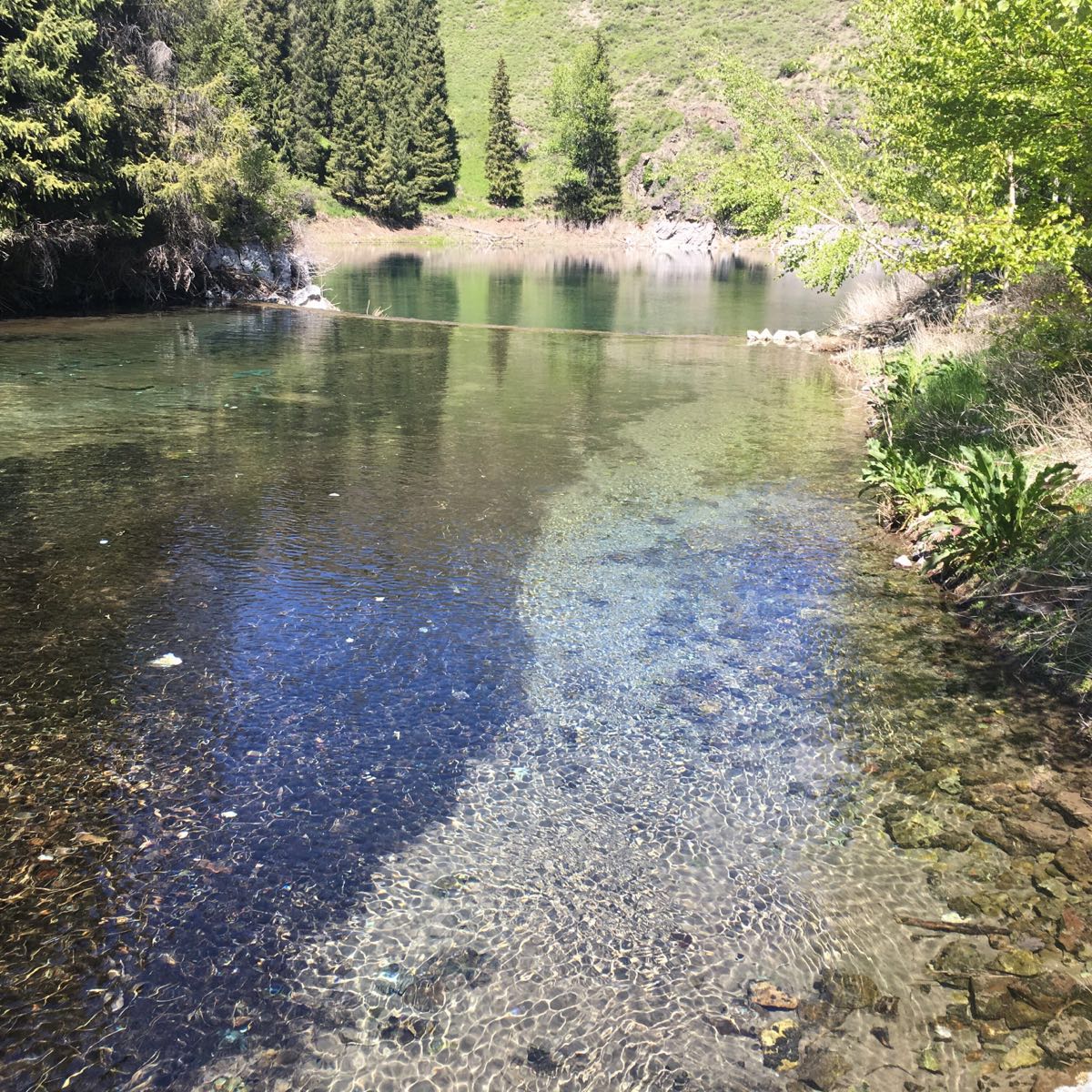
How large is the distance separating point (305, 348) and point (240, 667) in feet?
46.1

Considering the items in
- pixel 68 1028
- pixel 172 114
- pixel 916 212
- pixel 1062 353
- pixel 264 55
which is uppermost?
pixel 264 55

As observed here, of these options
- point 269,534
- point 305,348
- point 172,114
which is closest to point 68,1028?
point 269,534

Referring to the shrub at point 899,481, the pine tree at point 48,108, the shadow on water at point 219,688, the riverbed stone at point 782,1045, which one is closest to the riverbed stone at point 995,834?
the riverbed stone at point 782,1045

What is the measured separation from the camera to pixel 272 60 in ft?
218

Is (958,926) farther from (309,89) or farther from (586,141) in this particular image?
(586,141)

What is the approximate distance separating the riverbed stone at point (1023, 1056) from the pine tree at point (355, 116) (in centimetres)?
7229

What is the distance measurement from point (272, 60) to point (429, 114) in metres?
12.8

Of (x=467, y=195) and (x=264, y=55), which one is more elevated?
(x=264, y=55)

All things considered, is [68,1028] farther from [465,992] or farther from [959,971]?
[959,971]

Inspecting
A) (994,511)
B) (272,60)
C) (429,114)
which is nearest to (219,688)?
(994,511)

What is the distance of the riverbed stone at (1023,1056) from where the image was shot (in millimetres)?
3004

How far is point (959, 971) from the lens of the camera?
340 centimetres

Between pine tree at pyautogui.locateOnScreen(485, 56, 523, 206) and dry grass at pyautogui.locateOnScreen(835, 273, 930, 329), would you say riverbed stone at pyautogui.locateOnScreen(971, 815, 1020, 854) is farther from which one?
pine tree at pyautogui.locateOnScreen(485, 56, 523, 206)

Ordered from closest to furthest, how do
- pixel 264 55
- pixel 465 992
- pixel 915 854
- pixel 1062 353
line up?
1. pixel 465 992
2. pixel 915 854
3. pixel 1062 353
4. pixel 264 55
